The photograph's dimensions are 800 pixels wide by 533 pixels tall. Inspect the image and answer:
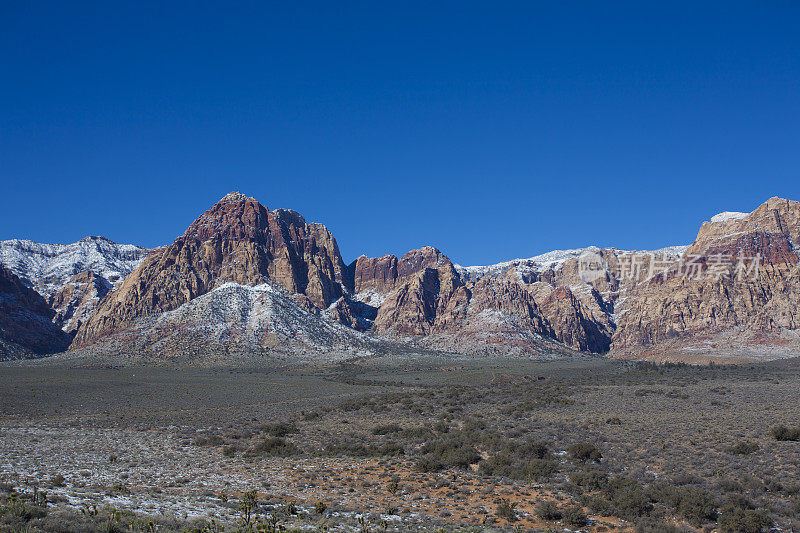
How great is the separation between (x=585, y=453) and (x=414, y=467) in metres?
8.62

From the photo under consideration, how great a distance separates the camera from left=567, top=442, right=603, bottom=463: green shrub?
85.6 ft

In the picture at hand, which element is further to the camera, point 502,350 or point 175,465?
point 502,350

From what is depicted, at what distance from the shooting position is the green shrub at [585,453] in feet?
85.6

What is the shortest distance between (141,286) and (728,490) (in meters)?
203

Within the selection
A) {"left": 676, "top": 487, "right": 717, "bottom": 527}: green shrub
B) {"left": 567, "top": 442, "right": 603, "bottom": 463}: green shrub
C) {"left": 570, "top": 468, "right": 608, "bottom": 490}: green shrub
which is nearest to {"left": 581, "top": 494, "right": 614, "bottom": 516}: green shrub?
{"left": 570, "top": 468, "right": 608, "bottom": 490}: green shrub

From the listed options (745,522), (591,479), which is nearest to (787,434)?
(591,479)

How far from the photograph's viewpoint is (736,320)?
191375 mm

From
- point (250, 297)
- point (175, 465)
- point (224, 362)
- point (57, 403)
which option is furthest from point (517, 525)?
point (250, 297)

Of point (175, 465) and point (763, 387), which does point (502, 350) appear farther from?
point (175, 465)

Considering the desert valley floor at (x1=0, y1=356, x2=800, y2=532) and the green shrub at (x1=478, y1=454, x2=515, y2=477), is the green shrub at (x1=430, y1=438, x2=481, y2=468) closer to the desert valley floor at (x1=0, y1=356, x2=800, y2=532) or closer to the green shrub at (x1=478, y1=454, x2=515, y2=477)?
the desert valley floor at (x1=0, y1=356, x2=800, y2=532)

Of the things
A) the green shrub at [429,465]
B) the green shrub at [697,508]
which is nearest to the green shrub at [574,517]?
the green shrub at [697,508]

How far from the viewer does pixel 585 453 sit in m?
26.4

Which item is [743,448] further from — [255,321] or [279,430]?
[255,321]

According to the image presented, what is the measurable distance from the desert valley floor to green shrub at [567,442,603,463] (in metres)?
0.05
